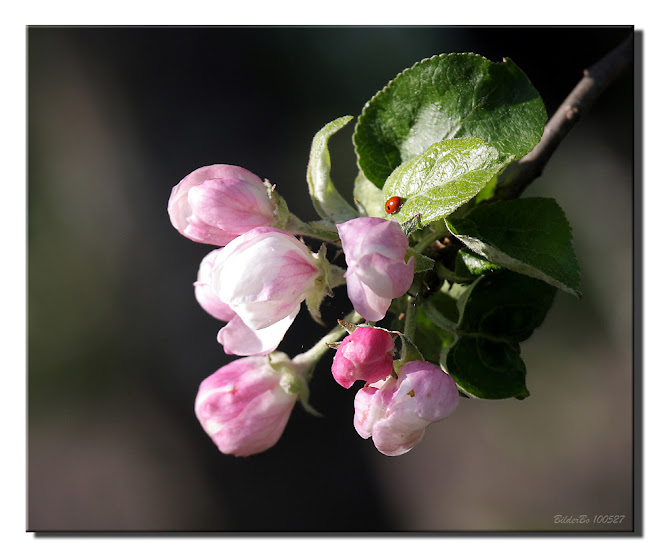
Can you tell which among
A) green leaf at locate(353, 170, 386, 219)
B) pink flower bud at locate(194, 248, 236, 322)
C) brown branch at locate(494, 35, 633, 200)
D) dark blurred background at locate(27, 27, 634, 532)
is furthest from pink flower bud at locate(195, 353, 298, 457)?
dark blurred background at locate(27, 27, 634, 532)

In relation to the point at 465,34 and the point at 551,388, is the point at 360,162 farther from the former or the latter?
→ the point at 551,388

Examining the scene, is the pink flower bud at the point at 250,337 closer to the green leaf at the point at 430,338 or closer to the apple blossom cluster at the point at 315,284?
the apple blossom cluster at the point at 315,284

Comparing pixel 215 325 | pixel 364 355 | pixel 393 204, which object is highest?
pixel 393 204

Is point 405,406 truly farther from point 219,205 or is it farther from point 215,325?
point 215,325

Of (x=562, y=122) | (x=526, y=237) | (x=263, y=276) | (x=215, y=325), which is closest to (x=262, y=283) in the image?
(x=263, y=276)

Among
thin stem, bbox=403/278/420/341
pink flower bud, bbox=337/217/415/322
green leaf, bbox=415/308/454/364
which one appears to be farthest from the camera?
green leaf, bbox=415/308/454/364

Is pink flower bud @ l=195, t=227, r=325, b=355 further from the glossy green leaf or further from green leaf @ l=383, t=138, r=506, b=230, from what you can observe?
the glossy green leaf

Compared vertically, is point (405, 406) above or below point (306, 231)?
below
